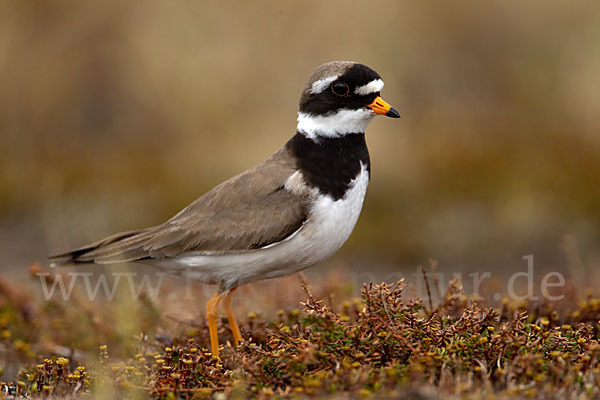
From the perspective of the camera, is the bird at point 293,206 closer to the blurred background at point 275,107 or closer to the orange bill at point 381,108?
the orange bill at point 381,108

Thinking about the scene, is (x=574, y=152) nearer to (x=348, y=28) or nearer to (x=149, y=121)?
(x=348, y=28)

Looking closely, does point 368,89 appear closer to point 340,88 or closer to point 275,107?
point 340,88

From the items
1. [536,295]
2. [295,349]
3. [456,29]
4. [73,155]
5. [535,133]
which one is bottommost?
[536,295]

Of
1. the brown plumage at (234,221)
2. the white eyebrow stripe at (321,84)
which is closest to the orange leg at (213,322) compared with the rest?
the brown plumage at (234,221)

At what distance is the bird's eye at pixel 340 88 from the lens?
→ 5.50 meters

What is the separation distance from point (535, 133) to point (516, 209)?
83.5 inches

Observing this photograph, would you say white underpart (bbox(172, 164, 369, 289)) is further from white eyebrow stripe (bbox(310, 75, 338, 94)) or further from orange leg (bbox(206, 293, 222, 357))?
white eyebrow stripe (bbox(310, 75, 338, 94))

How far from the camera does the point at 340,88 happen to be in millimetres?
5512

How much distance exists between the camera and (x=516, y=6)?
13.6 meters

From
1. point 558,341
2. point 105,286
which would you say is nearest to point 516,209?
point 105,286

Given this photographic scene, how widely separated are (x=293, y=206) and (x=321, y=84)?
96cm

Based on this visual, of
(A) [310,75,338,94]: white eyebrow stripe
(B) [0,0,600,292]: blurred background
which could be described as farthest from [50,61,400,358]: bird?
(B) [0,0,600,292]: blurred background

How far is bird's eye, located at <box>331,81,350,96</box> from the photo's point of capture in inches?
216

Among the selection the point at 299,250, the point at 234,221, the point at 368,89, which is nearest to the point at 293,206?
the point at 299,250
